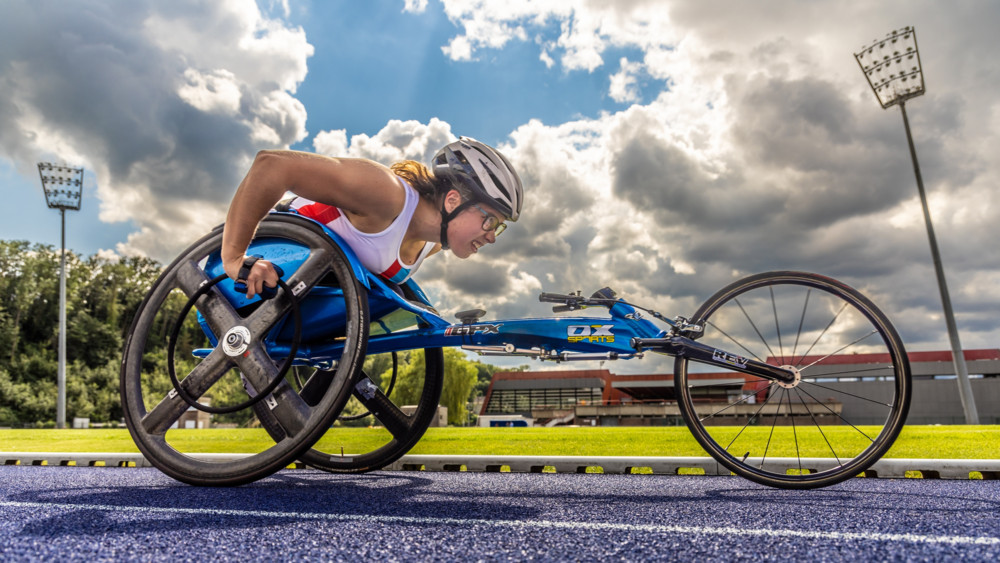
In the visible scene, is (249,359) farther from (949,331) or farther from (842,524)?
(949,331)

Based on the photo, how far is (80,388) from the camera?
47.8 m

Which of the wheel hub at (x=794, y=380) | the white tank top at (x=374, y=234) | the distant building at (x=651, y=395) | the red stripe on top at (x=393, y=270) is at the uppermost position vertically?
the white tank top at (x=374, y=234)

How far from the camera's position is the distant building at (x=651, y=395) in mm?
45719

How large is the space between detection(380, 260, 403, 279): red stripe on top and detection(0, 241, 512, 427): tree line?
3654 centimetres

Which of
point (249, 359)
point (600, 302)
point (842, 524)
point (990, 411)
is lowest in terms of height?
point (990, 411)

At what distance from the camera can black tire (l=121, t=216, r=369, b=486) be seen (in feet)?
9.11

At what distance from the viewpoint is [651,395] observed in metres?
63.5

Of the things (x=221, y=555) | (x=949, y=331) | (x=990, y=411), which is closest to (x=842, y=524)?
(x=221, y=555)

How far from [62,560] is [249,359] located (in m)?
1.39

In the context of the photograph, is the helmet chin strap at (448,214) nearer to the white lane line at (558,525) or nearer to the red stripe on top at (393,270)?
the red stripe on top at (393,270)

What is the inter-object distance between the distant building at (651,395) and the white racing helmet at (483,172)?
35135 millimetres

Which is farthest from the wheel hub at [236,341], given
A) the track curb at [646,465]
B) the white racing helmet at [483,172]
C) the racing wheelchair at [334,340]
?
the white racing helmet at [483,172]

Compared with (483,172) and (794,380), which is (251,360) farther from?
(794,380)

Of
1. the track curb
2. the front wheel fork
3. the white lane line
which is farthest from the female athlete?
the track curb
